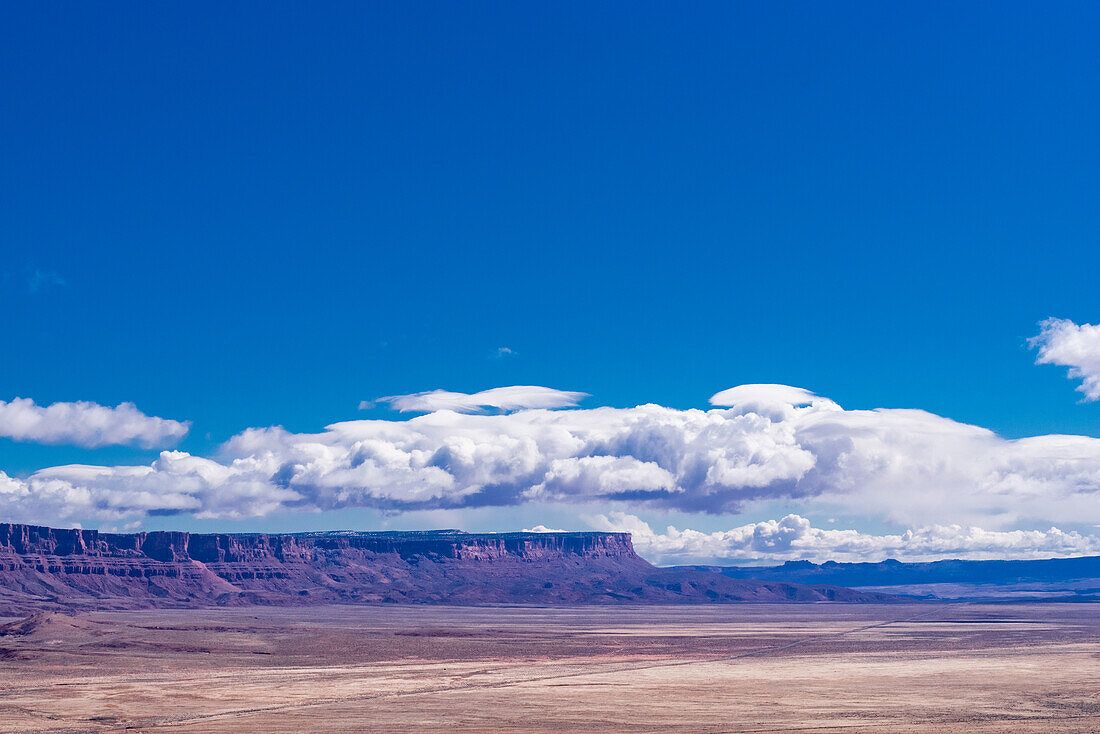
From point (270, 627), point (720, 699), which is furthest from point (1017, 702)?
point (270, 627)

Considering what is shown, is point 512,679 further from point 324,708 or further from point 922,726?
point 922,726

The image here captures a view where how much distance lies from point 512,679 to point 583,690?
13588 mm

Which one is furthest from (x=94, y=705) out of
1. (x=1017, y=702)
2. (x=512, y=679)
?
(x=1017, y=702)

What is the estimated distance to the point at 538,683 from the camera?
100 m

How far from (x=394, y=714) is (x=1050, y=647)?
345ft

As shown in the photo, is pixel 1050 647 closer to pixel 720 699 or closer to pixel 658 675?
pixel 658 675

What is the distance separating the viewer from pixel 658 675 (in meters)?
108

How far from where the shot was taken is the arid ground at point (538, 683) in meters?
75.8

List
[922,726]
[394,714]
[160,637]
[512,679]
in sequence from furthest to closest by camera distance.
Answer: [160,637]
[512,679]
[394,714]
[922,726]

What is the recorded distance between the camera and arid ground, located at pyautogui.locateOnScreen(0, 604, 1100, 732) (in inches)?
2985

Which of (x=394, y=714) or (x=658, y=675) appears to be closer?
(x=394, y=714)

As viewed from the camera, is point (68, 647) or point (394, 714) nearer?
point (394, 714)

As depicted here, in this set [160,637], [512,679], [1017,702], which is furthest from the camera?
[160,637]

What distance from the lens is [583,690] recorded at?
93438 mm
